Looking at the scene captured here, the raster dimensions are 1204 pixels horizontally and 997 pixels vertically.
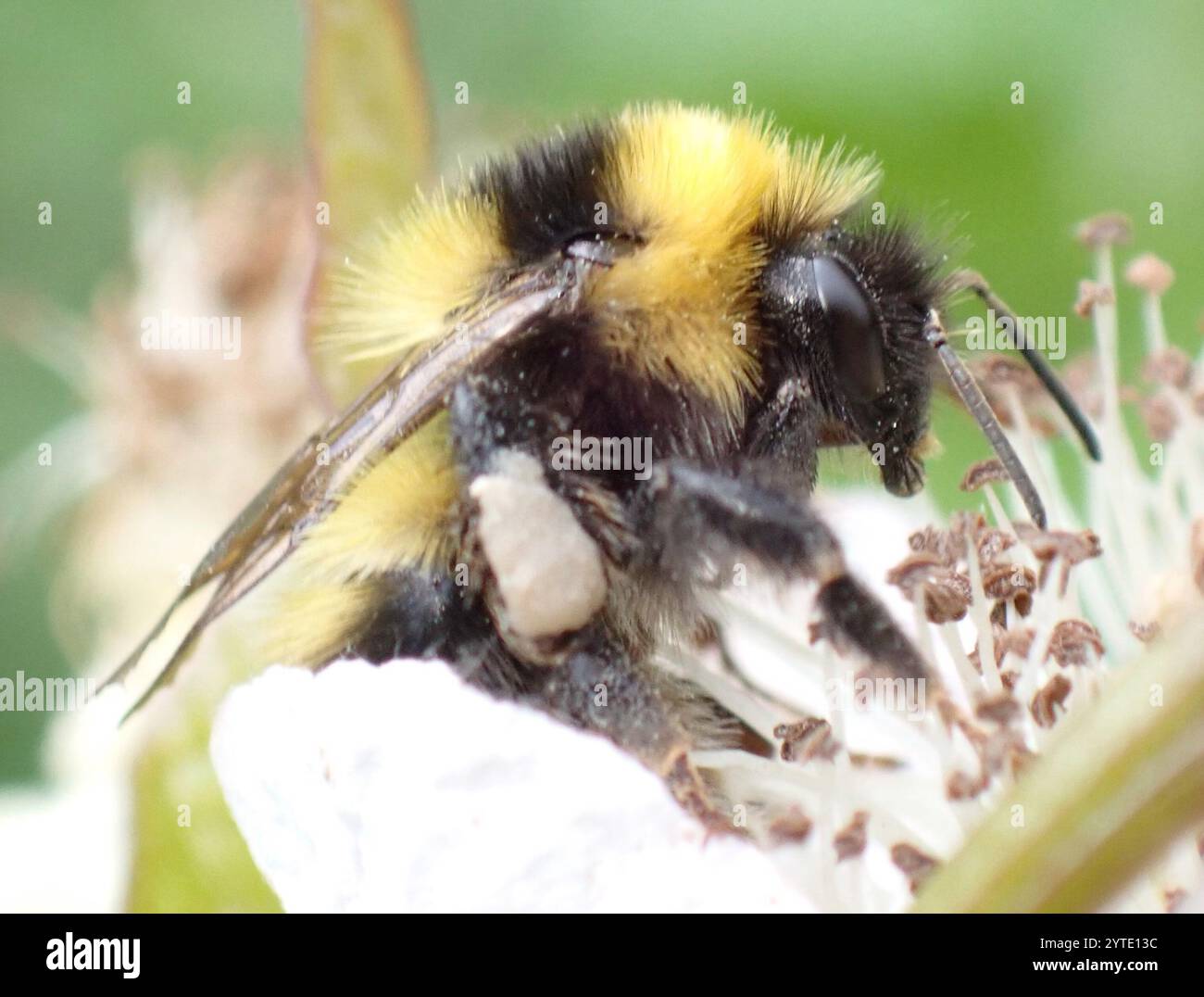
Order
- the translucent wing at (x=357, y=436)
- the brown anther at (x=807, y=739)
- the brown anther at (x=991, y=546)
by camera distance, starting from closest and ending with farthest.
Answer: the translucent wing at (x=357, y=436) → the brown anther at (x=807, y=739) → the brown anther at (x=991, y=546)

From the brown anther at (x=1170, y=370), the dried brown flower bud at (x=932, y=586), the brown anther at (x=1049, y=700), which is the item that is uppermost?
the brown anther at (x=1170, y=370)

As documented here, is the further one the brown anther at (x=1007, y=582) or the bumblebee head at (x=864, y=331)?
the brown anther at (x=1007, y=582)

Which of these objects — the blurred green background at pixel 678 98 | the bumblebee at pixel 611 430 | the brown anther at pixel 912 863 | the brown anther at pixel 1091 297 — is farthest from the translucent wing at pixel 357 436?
the blurred green background at pixel 678 98

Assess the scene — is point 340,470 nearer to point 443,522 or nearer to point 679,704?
point 443,522

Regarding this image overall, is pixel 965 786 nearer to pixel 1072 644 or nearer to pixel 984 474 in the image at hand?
pixel 1072 644

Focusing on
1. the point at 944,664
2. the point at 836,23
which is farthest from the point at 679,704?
the point at 836,23

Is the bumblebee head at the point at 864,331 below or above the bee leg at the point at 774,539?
above

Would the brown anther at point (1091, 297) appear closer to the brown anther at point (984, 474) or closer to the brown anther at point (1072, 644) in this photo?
the brown anther at point (984, 474)
